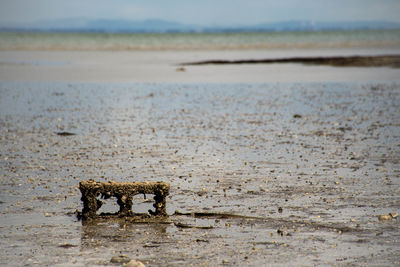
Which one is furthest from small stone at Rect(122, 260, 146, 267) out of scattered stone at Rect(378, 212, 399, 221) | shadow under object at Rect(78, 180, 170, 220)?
scattered stone at Rect(378, 212, 399, 221)

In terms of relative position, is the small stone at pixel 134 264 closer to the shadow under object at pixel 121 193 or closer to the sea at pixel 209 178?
the sea at pixel 209 178

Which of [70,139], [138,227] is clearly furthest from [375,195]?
[70,139]

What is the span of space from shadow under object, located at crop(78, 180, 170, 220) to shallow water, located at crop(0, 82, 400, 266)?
0.28 metres

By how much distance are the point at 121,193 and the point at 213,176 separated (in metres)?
4.01

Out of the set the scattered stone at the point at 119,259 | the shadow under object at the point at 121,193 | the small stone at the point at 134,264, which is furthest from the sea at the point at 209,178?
the small stone at the point at 134,264

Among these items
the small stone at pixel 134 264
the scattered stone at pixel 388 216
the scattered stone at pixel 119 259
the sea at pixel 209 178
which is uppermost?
the small stone at pixel 134 264

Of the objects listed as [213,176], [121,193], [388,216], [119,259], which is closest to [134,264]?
[119,259]

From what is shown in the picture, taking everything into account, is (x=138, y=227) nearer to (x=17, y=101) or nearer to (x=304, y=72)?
(x=17, y=101)

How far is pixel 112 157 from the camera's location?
1677 cm

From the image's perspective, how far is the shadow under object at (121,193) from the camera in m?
10.8

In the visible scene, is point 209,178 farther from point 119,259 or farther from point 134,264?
point 134,264

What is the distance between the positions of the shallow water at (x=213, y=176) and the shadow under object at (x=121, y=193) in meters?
0.28

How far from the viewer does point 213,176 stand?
14445 mm

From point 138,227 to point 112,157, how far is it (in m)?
6.51
